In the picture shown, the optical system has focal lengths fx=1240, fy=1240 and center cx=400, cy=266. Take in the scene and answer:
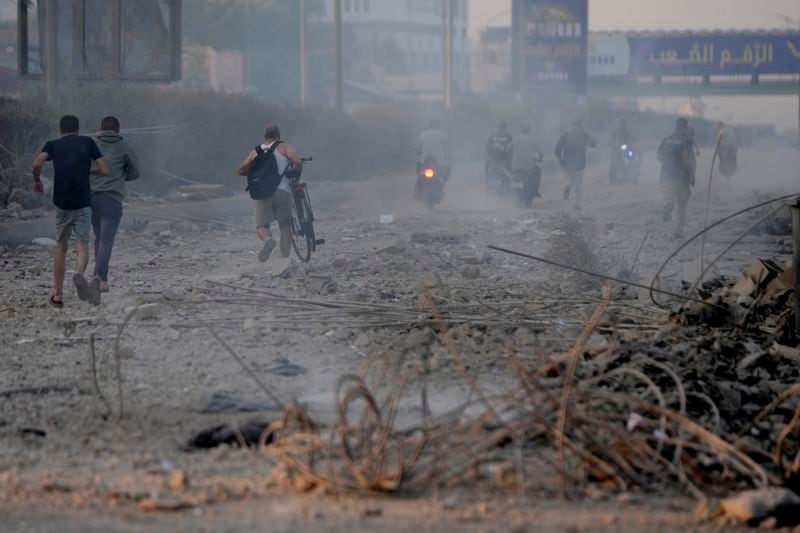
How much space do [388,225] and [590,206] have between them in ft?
20.9

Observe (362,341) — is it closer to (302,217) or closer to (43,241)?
(302,217)

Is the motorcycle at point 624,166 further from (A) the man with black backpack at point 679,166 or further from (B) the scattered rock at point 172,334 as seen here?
(B) the scattered rock at point 172,334

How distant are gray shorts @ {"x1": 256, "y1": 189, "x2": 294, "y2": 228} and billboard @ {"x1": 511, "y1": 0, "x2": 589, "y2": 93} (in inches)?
1514

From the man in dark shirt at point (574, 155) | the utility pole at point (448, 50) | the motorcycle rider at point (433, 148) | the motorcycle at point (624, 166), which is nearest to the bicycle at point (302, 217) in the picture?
the motorcycle rider at point (433, 148)

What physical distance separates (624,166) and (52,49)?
16.8 m

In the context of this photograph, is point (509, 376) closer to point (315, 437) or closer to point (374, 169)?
point (315, 437)

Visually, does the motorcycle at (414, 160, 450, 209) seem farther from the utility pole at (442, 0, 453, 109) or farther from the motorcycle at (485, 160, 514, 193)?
the utility pole at (442, 0, 453, 109)

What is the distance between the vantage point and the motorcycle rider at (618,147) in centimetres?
3111

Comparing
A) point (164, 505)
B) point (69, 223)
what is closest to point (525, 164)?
point (69, 223)

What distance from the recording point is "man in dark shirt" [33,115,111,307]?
33.9ft

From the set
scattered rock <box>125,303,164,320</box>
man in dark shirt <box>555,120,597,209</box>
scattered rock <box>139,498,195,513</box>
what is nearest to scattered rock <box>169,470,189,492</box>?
scattered rock <box>139,498,195,513</box>

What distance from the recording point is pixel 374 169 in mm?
35844

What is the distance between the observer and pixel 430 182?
21.9 m

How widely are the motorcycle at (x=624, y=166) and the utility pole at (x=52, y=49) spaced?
16120 millimetres
